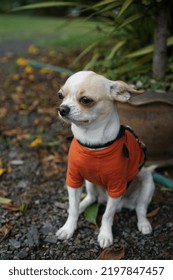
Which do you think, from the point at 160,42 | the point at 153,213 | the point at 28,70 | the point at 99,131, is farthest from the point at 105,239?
the point at 28,70

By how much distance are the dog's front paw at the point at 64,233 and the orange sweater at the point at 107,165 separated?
33 centimetres

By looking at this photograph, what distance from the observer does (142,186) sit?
2834mm

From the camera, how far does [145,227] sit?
278cm

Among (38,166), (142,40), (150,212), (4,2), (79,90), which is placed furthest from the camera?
(4,2)

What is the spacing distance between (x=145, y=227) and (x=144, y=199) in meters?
0.19

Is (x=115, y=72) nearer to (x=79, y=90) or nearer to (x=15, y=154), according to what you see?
(x=15, y=154)

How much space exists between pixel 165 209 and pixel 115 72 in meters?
1.34

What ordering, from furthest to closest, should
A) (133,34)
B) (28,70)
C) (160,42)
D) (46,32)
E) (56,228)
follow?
(46,32) → (28,70) → (133,34) → (160,42) → (56,228)

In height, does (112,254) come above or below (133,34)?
below

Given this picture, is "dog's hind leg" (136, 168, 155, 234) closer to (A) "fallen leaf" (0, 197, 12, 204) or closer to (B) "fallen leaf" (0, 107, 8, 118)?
(A) "fallen leaf" (0, 197, 12, 204)

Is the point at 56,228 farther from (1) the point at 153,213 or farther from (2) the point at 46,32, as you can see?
(2) the point at 46,32

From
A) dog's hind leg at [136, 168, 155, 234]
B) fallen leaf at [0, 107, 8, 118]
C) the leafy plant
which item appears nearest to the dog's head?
dog's hind leg at [136, 168, 155, 234]

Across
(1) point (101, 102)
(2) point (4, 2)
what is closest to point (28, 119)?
(1) point (101, 102)

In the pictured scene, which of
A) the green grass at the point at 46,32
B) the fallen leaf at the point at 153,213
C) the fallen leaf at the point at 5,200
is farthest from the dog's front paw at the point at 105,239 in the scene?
the green grass at the point at 46,32
